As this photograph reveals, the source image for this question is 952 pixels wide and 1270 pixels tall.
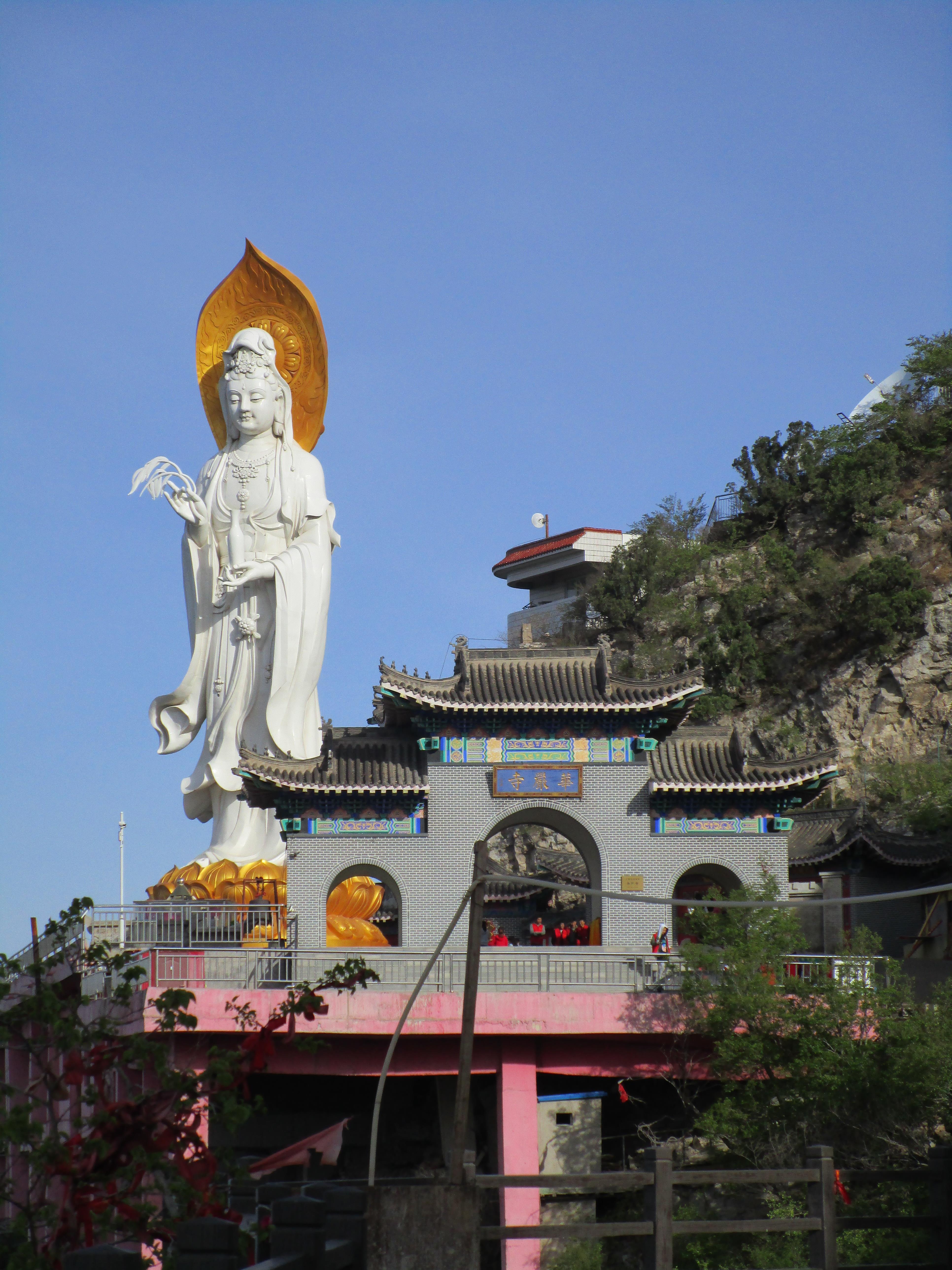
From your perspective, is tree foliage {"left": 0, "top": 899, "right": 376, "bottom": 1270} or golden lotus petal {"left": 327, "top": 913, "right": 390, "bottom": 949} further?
golden lotus petal {"left": 327, "top": 913, "right": 390, "bottom": 949}

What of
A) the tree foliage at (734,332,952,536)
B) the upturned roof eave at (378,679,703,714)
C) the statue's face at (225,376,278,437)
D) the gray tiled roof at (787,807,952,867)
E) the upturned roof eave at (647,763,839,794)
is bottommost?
the gray tiled roof at (787,807,952,867)

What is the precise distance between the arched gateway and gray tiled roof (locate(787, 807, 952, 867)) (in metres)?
5.05

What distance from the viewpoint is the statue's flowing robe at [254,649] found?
27.0m

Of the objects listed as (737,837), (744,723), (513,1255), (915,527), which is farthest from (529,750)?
(915,527)

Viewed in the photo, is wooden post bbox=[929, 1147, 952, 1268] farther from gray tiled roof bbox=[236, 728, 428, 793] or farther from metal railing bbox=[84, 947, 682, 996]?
gray tiled roof bbox=[236, 728, 428, 793]

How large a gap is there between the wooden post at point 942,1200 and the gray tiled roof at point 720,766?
1151 cm

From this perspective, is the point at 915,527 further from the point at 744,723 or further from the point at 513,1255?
the point at 513,1255

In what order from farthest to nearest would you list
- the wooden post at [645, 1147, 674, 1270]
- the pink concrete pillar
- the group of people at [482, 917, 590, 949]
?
the group of people at [482, 917, 590, 949] → the pink concrete pillar → the wooden post at [645, 1147, 674, 1270]

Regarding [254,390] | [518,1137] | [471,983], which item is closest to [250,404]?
[254,390]

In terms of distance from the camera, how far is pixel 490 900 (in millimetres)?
32594

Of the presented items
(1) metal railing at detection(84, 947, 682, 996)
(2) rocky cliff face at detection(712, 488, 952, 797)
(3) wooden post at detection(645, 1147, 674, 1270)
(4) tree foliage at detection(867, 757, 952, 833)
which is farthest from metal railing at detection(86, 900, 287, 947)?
(2) rocky cliff face at detection(712, 488, 952, 797)

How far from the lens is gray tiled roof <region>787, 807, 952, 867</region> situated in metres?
26.8

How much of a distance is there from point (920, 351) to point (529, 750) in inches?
1031

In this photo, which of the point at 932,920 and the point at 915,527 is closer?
the point at 932,920
